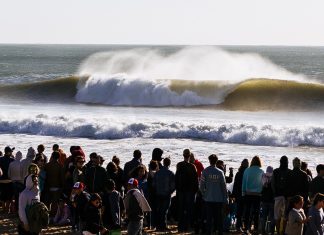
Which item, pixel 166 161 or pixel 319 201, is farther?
pixel 166 161

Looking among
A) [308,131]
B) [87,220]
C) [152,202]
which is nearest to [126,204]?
[87,220]

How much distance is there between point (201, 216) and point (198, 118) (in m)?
18.9

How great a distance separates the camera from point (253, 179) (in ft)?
31.8

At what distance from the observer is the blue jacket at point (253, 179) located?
9695 millimetres

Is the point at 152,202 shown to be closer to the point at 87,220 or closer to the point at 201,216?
the point at 201,216

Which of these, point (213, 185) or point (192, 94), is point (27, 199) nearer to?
point (213, 185)

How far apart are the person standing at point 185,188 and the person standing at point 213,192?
345 millimetres

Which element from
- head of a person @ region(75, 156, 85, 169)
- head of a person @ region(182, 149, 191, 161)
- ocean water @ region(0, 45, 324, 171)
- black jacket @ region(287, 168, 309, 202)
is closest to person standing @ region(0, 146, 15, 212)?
head of a person @ region(75, 156, 85, 169)

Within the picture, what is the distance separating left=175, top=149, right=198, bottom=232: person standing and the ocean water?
7.19 m

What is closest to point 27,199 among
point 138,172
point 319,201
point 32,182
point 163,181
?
point 32,182

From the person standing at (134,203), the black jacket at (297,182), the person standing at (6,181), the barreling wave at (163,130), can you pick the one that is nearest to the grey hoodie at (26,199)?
the person standing at (134,203)

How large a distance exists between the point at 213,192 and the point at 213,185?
119mm

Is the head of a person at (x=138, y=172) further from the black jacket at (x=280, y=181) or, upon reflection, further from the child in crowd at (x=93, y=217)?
the child in crowd at (x=93, y=217)

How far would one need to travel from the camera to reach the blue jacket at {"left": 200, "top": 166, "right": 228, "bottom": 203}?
939 centimetres
